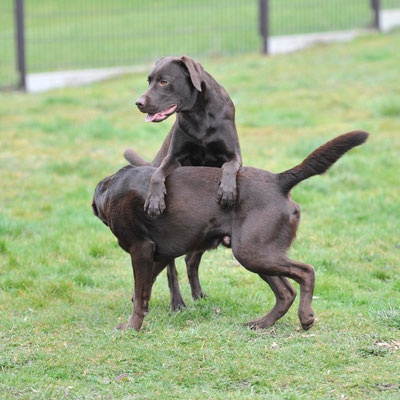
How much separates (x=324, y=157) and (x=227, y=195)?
70 cm

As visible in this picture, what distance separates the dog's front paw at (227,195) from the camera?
4723mm

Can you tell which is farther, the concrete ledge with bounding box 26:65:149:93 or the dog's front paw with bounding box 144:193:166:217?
the concrete ledge with bounding box 26:65:149:93

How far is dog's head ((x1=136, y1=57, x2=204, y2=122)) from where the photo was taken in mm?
5051

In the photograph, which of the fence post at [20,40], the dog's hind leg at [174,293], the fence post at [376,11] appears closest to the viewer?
the dog's hind leg at [174,293]

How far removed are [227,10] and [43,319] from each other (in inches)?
564

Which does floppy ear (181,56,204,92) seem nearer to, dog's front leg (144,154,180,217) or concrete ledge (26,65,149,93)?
dog's front leg (144,154,180,217)

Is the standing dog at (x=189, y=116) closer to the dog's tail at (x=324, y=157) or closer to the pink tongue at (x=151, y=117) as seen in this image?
the pink tongue at (x=151, y=117)

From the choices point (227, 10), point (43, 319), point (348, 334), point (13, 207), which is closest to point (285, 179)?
point (348, 334)

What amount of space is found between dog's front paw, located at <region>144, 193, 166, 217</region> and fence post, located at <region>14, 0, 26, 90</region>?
10.4m

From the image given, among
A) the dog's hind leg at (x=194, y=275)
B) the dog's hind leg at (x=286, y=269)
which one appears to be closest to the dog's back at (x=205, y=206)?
the dog's hind leg at (x=286, y=269)

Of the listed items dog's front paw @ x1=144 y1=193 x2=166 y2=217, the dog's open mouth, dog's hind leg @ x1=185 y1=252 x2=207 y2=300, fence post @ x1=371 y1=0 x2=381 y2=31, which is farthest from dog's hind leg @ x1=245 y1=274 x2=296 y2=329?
fence post @ x1=371 y1=0 x2=381 y2=31

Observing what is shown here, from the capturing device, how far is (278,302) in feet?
16.4

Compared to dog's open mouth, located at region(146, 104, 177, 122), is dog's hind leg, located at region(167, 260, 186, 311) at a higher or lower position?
lower

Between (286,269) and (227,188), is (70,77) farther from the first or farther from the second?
(286,269)
